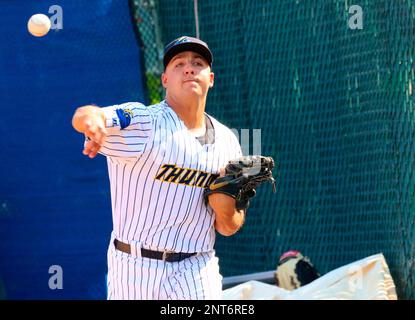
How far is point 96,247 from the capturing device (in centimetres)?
670

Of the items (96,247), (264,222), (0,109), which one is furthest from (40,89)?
(264,222)

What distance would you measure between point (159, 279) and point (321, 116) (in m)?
2.41

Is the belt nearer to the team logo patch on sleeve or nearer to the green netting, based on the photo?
the team logo patch on sleeve

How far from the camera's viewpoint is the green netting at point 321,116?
6.21 meters

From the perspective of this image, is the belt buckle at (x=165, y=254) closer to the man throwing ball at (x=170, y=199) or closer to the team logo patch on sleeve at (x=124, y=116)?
the man throwing ball at (x=170, y=199)

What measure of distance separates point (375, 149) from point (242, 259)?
1.22m

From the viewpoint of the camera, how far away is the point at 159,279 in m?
4.56

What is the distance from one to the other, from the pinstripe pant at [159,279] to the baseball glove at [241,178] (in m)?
0.35

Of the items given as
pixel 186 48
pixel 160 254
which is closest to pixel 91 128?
pixel 160 254

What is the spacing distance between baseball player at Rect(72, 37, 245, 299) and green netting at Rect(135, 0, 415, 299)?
1.86 meters

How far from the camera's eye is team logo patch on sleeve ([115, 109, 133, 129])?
4.37 m
